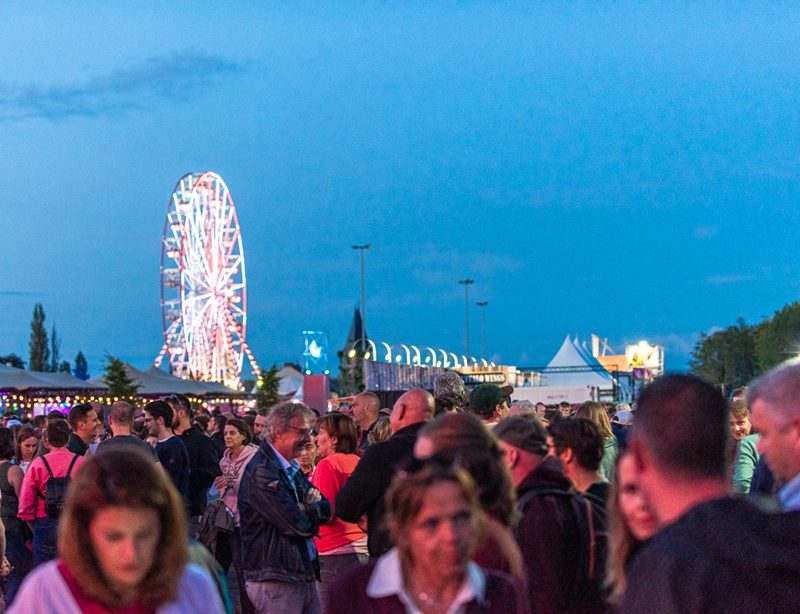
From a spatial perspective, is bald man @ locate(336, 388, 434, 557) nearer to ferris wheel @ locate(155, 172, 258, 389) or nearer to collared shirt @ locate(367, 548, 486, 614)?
collared shirt @ locate(367, 548, 486, 614)

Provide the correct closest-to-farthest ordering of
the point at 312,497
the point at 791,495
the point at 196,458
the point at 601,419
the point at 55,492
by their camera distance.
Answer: the point at 791,495
the point at 312,497
the point at 55,492
the point at 601,419
the point at 196,458

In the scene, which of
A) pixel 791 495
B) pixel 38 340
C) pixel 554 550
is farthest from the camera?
pixel 38 340

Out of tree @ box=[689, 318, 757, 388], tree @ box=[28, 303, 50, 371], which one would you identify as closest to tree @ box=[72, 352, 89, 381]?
tree @ box=[28, 303, 50, 371]

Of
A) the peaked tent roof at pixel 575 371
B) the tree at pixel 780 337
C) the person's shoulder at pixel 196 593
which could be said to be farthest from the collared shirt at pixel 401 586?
the tree at pixel 780 337

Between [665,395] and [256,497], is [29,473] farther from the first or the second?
[665,395]

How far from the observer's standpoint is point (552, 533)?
16.2 ft

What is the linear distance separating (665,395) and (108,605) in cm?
151

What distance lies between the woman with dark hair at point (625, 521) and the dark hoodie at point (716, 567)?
0.81 feet

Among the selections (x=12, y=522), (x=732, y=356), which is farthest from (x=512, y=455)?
(x=732, y=356)

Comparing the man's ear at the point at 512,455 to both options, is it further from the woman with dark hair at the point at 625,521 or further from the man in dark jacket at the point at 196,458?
the man in dark jacket at the point at 196,458

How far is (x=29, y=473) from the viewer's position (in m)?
9.34

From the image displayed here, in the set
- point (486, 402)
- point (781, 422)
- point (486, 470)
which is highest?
point (486, 402)

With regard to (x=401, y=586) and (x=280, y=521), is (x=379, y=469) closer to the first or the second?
(x=280, y=521)

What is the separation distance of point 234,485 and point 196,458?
1496 millimetres
